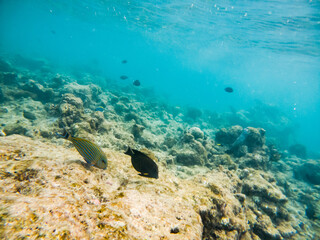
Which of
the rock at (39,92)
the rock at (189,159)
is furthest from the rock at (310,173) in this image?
the rock at (39,92)

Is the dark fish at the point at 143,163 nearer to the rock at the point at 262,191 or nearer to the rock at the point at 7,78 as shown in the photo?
the rock at the point at 262,191

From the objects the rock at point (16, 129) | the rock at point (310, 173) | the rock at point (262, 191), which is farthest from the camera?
the rock at point (310, 173)

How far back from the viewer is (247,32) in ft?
70.7

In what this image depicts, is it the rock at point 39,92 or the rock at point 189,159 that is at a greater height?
the rock at point 189,159

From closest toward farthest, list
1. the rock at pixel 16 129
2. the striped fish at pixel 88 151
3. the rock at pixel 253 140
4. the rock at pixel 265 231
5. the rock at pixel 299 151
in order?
1. the striped fish at pixel 88 151
2. the rock at pixel 265 231
3. the rock at pixel 16 129
4. the rock at pixel 253 140
5. the rock at pixel 299 151

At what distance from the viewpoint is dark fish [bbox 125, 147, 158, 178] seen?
6.21 feet

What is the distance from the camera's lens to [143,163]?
1909 millimetres

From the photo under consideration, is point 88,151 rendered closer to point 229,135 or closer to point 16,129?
point 16,129

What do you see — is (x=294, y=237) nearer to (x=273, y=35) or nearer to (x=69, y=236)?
(x=69, y=236)

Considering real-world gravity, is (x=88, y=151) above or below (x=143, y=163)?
below

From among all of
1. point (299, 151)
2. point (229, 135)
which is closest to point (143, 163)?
point (229, 135)

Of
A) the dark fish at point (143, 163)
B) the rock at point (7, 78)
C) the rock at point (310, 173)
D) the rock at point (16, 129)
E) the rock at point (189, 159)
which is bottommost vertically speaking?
the rock at point (16, 129)

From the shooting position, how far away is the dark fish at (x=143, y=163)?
189 centimetres

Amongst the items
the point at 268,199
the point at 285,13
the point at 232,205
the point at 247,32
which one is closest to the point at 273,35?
the point at 247,32
